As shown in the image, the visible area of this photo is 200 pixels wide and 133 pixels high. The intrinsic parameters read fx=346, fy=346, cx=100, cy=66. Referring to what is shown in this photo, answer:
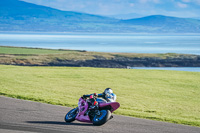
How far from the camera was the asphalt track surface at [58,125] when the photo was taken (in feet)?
38.6

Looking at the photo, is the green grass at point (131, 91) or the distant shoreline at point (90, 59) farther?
the distant shoreline at point (90, 59)

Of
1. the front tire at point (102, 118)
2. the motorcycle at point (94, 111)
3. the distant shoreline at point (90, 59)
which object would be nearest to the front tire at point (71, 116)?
the motorcycle at point (94, 111)

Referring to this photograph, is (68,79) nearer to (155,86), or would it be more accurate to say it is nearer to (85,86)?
(85,86)

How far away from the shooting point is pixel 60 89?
24.4 meters

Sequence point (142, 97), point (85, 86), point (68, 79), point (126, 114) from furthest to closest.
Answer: point (68, 79) < point (85, 86) < point (142, 97) < point (126, 114)

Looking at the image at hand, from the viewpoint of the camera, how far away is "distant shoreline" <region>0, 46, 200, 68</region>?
73.9m

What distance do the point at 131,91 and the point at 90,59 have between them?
6031 centimetres

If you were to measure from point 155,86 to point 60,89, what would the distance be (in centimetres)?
826

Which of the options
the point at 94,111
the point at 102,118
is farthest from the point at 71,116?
the point at 102,118

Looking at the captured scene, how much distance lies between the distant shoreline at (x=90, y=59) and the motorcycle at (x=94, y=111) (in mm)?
58741

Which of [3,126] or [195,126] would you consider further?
[195,126]

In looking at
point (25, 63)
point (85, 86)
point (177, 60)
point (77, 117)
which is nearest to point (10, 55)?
point (25, 63)

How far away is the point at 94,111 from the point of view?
12641mm

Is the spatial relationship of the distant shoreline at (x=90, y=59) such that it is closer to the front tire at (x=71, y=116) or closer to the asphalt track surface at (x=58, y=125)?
the asphalt track surface at (x=58, y=125)
